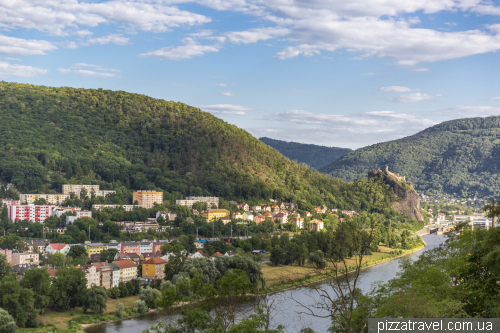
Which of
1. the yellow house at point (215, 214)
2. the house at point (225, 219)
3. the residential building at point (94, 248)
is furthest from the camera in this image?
the yellow house at point (215, 214)

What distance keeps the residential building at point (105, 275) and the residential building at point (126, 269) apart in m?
1.27

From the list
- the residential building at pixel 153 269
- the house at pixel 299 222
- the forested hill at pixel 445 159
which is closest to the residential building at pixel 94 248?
the residential building at pixel 153 269

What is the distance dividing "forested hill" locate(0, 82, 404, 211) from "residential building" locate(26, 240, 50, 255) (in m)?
25.7

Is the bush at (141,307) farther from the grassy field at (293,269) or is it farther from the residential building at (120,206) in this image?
the residential building at (120,206)

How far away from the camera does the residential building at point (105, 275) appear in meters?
34.0

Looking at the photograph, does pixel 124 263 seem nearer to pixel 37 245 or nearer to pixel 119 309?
pixel 119 309

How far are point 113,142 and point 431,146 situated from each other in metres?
122

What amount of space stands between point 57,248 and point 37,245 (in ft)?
7.42

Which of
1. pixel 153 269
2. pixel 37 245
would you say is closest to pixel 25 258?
pixel 37 245

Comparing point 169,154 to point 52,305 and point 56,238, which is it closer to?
point 56,238

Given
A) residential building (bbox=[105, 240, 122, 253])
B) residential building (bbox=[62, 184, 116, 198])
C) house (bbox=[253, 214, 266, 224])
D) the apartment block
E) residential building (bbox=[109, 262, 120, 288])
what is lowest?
residential building (bbox=[109, 262, 120, 288])

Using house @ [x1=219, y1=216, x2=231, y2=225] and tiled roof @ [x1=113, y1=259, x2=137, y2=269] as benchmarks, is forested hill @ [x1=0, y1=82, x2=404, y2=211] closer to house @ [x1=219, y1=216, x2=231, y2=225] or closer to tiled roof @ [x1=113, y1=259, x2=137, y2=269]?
house @ [x1=219, y1=216, x2=231, y2=225]

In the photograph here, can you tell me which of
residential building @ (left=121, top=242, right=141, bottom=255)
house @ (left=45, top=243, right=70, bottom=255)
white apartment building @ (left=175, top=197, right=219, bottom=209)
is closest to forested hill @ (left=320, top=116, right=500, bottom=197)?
white apartment building @ (left=175, top=197, right=219, bottom=209)

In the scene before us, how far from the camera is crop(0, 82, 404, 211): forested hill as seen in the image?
253 ft
